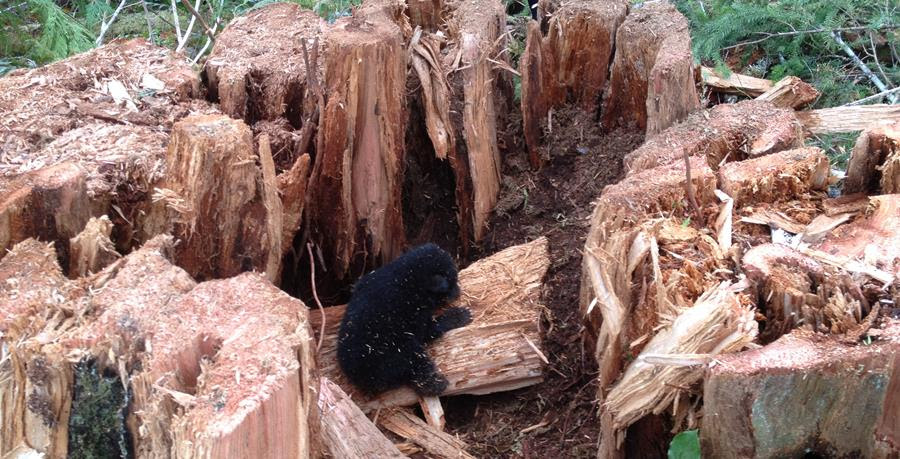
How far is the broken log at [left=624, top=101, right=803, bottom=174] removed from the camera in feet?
9.16

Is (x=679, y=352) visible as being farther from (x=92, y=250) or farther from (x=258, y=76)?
(x=258, y=76)

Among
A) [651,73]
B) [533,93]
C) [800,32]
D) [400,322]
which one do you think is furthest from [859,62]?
[400,322]

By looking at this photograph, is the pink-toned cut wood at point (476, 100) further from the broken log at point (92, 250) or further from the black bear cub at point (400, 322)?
the broken log at point (92, 250)

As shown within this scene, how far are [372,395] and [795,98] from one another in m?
2.14

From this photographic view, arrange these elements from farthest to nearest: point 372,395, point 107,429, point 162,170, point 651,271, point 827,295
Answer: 1. point 372,395
2. point 162,170
3. point 651,271
4. point 827,295
5. point 107,429

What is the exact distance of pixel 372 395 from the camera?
306 cm

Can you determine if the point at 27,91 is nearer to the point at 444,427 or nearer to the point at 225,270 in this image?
the point at 225,270

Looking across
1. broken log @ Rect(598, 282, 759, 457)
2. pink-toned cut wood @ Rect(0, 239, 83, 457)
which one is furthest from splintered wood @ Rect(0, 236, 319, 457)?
broken log @ Rect(598, 282, 759, 457)

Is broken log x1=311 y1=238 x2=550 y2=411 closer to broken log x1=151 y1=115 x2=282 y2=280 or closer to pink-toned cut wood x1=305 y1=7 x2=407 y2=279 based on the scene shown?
pink-toned cut wood x1=305 y1=7 x2=407 y2=279

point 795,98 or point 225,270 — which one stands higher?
point 795,98

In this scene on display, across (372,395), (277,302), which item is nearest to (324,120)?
(372,395)

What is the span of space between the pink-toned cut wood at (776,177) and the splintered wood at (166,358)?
1.44m

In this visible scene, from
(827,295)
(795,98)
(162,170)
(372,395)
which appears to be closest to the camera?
(827,295)

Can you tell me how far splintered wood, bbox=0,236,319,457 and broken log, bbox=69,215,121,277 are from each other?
16cm
